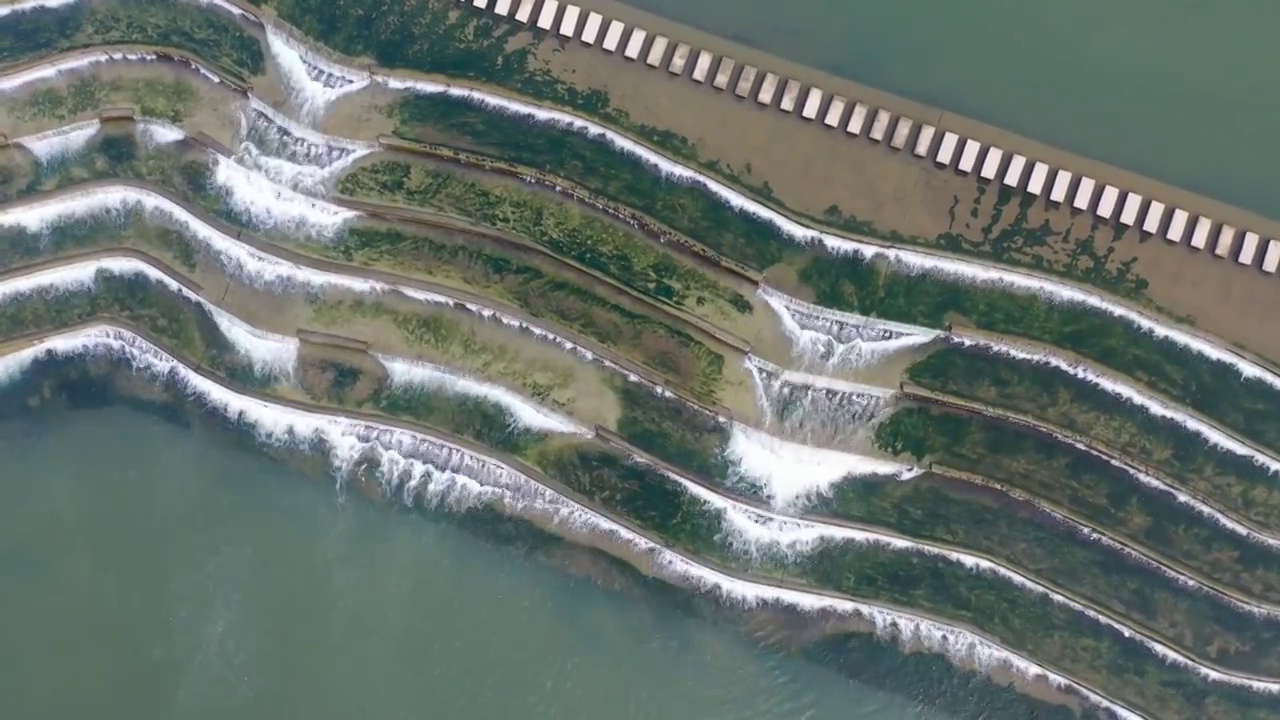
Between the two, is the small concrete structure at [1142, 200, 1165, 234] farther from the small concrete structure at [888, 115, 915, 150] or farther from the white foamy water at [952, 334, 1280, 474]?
the small concrete structure at [888, 115, 915, 150]

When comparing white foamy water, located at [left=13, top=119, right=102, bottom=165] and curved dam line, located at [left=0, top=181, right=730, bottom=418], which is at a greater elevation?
white foamy water, located at [left=13, top=119, right=102, bottom=165]

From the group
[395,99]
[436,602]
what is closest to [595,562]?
[436,602]

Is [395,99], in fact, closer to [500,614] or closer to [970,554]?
[500,614]

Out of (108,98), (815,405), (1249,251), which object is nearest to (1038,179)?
(1249,251)

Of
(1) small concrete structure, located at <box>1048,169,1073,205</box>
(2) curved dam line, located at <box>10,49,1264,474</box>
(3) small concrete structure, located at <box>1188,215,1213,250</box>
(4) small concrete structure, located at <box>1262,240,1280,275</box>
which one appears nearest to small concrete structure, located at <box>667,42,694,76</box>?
(2) curved dam line, located at <box>10,49,1264,474</box>

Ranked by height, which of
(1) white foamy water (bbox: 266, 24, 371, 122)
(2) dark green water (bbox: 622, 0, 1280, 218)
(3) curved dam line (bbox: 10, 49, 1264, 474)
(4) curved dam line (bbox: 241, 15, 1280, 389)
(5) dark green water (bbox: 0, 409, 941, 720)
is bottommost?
(5) dark green water (bbox: 0, 409, 941, 720)
